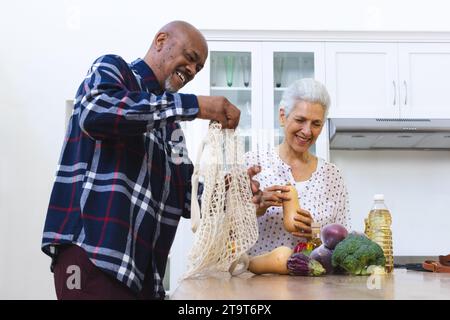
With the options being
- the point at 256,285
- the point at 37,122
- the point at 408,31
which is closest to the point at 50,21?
the point at 37,122

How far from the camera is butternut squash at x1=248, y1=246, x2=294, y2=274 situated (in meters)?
1.17

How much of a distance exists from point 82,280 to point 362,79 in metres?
2.34

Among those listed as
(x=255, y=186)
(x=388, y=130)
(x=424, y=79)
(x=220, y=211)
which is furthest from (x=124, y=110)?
(x=424, y=79)

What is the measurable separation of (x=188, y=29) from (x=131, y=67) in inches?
5.9

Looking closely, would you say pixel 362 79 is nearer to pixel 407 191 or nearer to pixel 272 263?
pixel 407 191

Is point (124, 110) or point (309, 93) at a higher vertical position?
point (309, 93)

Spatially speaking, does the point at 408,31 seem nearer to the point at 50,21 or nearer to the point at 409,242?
the point at 409,242

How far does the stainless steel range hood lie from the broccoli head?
1.79 meters

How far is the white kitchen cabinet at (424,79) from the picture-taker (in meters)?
2.99

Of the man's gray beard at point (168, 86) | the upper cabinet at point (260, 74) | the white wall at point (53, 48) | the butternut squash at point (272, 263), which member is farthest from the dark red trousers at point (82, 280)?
the white wall at point (53, 48)

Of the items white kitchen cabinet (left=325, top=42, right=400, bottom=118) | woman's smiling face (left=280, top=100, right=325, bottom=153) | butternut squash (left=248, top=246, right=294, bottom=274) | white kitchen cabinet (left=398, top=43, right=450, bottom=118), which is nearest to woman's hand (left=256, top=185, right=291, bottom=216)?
butternut squash (left=248, top=246, right=294, bottom=274)

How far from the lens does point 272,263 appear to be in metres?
1.18

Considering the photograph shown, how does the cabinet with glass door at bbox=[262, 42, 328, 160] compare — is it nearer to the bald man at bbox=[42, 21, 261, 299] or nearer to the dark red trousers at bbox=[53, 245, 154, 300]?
the bald man at bbox=[42, 21, 261, 299]
